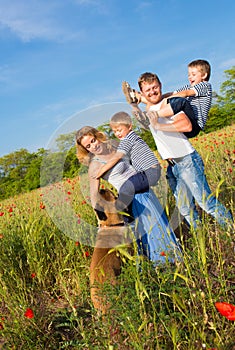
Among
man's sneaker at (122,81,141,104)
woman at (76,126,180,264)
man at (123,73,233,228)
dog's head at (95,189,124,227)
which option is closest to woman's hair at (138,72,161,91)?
man at (123,73,233,228)

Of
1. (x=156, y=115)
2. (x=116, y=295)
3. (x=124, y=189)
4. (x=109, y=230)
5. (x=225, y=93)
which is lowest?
(x=116, y=295)

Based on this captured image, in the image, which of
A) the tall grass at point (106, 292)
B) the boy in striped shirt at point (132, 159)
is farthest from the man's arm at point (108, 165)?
the tall grass at point (106, 292)

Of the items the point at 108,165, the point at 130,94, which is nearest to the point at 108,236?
the point at 108,165

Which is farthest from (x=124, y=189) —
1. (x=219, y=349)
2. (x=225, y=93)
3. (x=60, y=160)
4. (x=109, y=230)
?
(x=225, y=93)

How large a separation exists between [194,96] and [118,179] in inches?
39.2

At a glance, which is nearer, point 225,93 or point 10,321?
point 10,321

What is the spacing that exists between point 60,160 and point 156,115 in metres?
0.89

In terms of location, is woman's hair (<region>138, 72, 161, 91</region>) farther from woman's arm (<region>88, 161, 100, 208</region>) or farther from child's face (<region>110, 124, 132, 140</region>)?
woman's arm (<region>88, 161, 100, 208</region>)

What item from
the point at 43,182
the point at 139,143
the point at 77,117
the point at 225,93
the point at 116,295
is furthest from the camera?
the point at 225,93

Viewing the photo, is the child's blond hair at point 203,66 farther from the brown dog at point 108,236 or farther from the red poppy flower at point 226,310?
the red poppy flower at point 226,310

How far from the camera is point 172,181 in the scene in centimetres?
357

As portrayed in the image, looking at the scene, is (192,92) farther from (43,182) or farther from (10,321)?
(10,321)

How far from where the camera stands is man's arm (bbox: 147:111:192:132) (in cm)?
299

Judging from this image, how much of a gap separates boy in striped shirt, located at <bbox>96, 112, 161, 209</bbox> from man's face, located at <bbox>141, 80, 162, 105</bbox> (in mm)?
313
